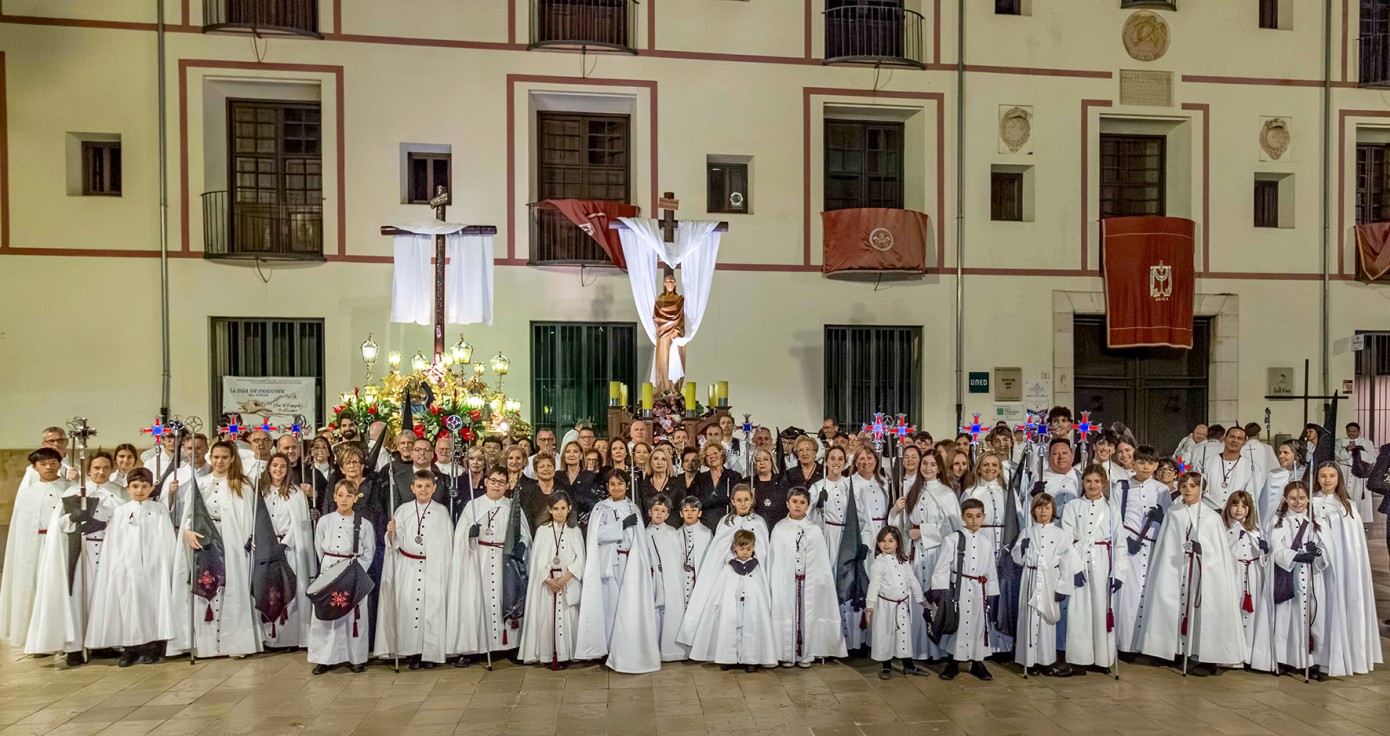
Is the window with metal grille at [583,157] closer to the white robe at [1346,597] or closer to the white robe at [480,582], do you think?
the white robe at [480,582]

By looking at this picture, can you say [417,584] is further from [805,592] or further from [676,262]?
[676,262]

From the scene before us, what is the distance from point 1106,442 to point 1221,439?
20.1ft

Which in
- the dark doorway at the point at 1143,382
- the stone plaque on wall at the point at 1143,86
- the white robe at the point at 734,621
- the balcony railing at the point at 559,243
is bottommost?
the white robe at the point at 734,621

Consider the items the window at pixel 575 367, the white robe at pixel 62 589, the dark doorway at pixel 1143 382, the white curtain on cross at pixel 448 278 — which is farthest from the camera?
the dark doorway at pixel 1143 382

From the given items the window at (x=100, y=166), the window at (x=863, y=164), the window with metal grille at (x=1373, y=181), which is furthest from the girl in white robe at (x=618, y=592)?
the window with metal grille at (x=1373, y=181)

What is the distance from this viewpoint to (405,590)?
8.02 m

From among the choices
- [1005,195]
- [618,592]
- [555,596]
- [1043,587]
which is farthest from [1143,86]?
[555,596]

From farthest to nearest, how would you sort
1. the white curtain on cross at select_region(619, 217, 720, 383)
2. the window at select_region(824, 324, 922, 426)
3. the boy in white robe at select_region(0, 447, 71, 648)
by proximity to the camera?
the window at select_region(824, 324, 922, 426) < the white curtain on cross at select_region(619, 217, 720, 383) < the boy in white robe at select_region(0, 447, 71, 648)

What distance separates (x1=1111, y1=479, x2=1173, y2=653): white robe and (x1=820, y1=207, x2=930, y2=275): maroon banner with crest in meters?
8.59

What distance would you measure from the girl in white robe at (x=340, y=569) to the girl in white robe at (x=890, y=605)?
12.7 feet

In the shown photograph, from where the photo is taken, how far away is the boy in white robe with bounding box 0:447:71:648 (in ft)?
28.4

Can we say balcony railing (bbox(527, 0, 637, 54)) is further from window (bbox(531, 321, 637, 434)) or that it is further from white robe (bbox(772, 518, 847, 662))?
white robe (bbox(772, 518, 847, 662))

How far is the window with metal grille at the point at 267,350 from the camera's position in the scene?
52.3ft

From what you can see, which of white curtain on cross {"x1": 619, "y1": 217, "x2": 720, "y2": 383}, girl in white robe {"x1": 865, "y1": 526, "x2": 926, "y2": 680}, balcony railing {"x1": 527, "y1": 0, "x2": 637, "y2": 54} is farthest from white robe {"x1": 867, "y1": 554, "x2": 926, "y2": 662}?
balcony railing {"x1": 527, "y1": 0, "x2": 637, "y2": 54}
